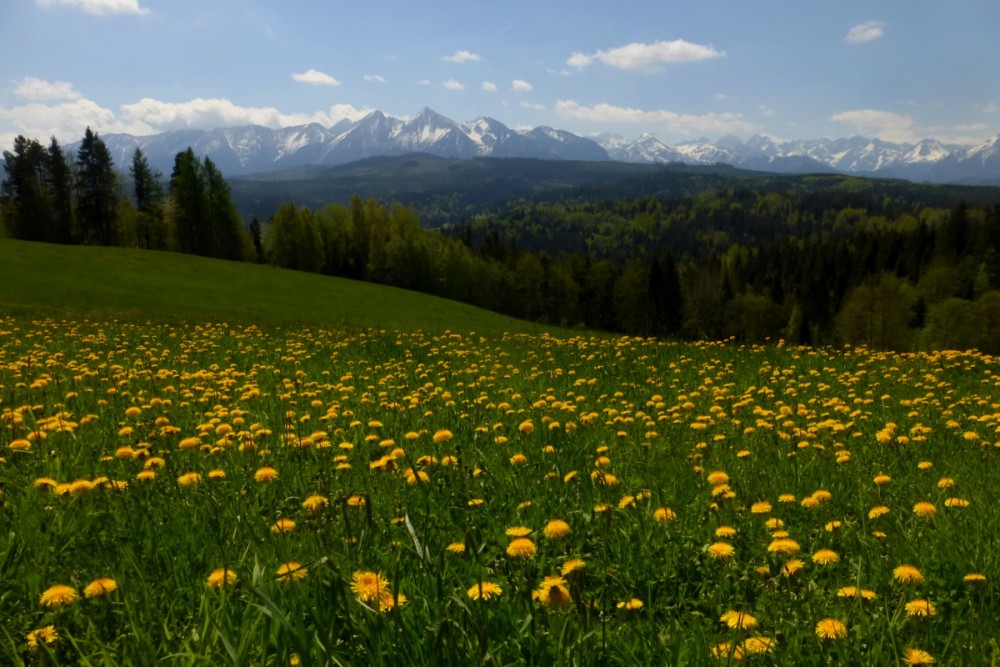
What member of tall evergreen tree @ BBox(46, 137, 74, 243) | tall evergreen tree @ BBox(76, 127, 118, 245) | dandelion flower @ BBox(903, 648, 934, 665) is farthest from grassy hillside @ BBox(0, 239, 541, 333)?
dandelion flower @ BBox(903, 648, 934, 665)

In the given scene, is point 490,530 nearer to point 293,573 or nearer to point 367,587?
point 367,587

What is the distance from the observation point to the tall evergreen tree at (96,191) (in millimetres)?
61719

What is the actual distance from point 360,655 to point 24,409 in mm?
4947

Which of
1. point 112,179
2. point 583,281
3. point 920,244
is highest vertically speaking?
point 112,179

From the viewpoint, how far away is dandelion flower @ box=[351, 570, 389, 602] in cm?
165

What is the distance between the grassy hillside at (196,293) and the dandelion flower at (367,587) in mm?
24314

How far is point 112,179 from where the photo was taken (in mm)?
64438

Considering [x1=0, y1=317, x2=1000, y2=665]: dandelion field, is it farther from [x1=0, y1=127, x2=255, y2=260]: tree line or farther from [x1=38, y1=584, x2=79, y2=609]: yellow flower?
[x1=0, y1=127, x2=255, y2=260]: tree line

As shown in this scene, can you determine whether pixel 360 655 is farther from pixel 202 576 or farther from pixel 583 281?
pixel 583 281

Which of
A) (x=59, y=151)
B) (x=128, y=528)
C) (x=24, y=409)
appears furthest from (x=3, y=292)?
(x=59, y=151)

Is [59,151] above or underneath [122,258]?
above

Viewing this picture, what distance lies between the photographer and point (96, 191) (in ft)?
209

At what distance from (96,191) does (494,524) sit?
79.3 m

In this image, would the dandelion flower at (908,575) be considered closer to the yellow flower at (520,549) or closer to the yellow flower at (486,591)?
the yellow flower at (520,549)
